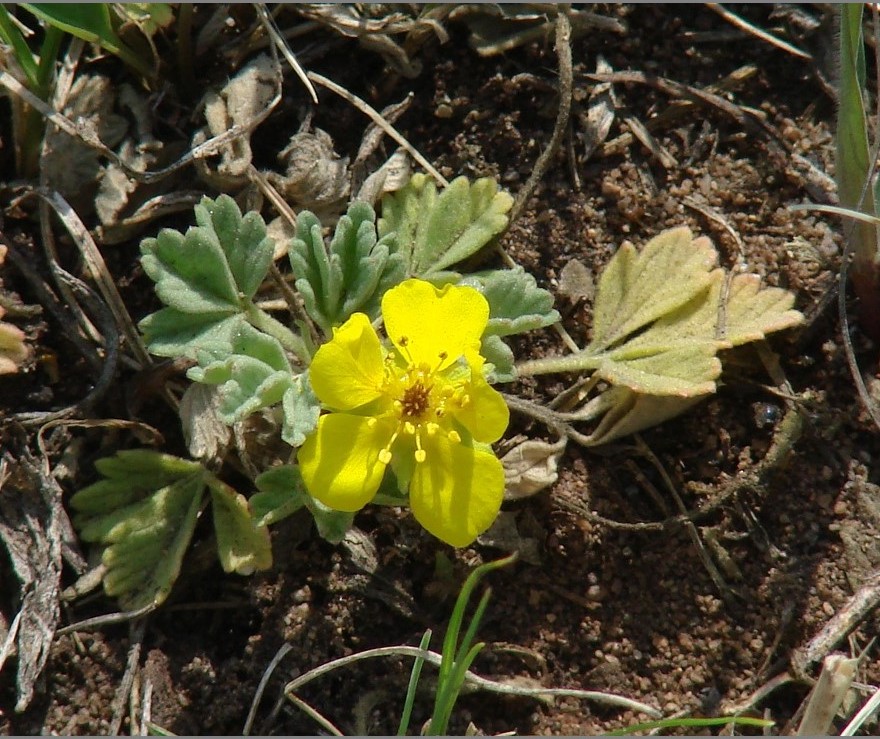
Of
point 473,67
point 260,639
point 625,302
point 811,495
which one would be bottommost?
point 260,639

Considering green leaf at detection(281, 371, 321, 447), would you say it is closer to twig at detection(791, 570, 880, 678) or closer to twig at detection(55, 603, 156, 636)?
twig at detection(55, 603, 156, 636)

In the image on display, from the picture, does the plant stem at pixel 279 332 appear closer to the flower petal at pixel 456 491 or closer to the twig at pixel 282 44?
the flower petal at pixel 456 491

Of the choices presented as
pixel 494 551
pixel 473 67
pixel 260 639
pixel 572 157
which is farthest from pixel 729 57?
pixel 260 639

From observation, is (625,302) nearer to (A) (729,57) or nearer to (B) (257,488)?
(A) (729,57)

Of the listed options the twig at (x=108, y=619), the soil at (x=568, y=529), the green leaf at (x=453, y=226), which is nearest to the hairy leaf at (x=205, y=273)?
the soil at (x=568, y=529)

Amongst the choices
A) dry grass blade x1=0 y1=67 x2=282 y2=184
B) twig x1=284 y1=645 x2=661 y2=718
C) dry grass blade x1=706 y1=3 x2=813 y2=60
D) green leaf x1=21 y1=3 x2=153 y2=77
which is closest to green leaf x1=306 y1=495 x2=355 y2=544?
twig x1=284 y1=645 x2=661 y2=718

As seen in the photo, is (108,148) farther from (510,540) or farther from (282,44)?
(510,540)

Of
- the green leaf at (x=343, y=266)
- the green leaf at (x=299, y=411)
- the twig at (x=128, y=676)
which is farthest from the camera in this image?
the twig at (x=128, y=676)
